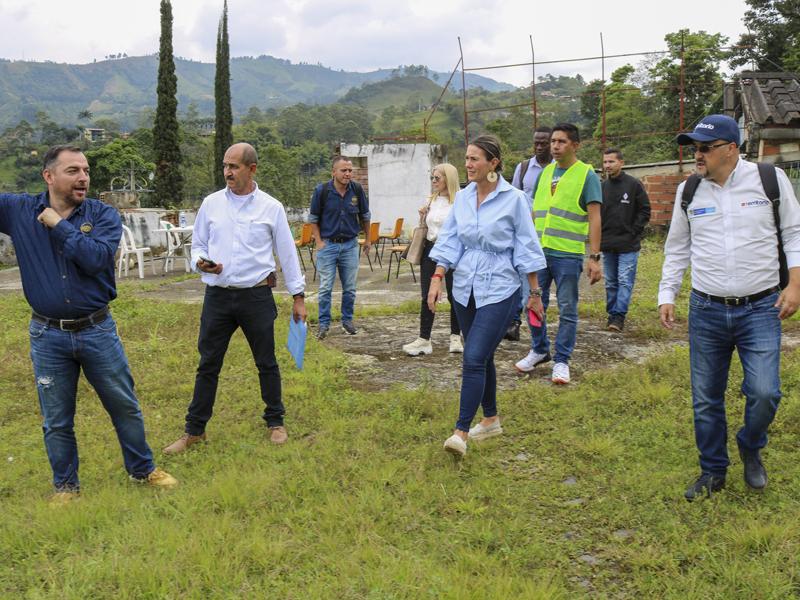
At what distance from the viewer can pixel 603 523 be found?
131 inches

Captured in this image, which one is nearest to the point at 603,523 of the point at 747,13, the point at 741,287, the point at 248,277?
the point at 741,287

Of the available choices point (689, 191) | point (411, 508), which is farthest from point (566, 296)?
point (411, 508)

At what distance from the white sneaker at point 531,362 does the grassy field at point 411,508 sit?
0.57 m

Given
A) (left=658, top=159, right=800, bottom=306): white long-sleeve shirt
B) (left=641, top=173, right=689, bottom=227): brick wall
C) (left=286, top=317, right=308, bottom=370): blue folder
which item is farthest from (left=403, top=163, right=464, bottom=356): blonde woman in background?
(left=641, top=173, right=689, bottom=227): brick wall

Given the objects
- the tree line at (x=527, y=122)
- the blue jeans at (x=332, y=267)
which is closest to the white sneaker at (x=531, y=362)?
the blue jeans at (x=332, y=267)

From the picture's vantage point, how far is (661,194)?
48.8 feet

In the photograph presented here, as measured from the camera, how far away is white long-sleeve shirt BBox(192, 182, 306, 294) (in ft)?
14.0

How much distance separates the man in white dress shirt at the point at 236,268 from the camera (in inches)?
167

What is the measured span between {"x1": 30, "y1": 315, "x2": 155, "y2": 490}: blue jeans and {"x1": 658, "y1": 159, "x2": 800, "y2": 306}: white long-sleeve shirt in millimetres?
2965

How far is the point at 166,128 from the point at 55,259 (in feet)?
101

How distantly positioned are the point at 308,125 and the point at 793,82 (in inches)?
3533

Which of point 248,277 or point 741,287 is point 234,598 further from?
point 741,287

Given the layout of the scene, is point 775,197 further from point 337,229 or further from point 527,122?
point 527,122

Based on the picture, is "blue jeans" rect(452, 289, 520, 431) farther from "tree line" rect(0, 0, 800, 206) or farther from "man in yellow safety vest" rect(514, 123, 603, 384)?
"tree line" rect(0, 0, 800, 206)
